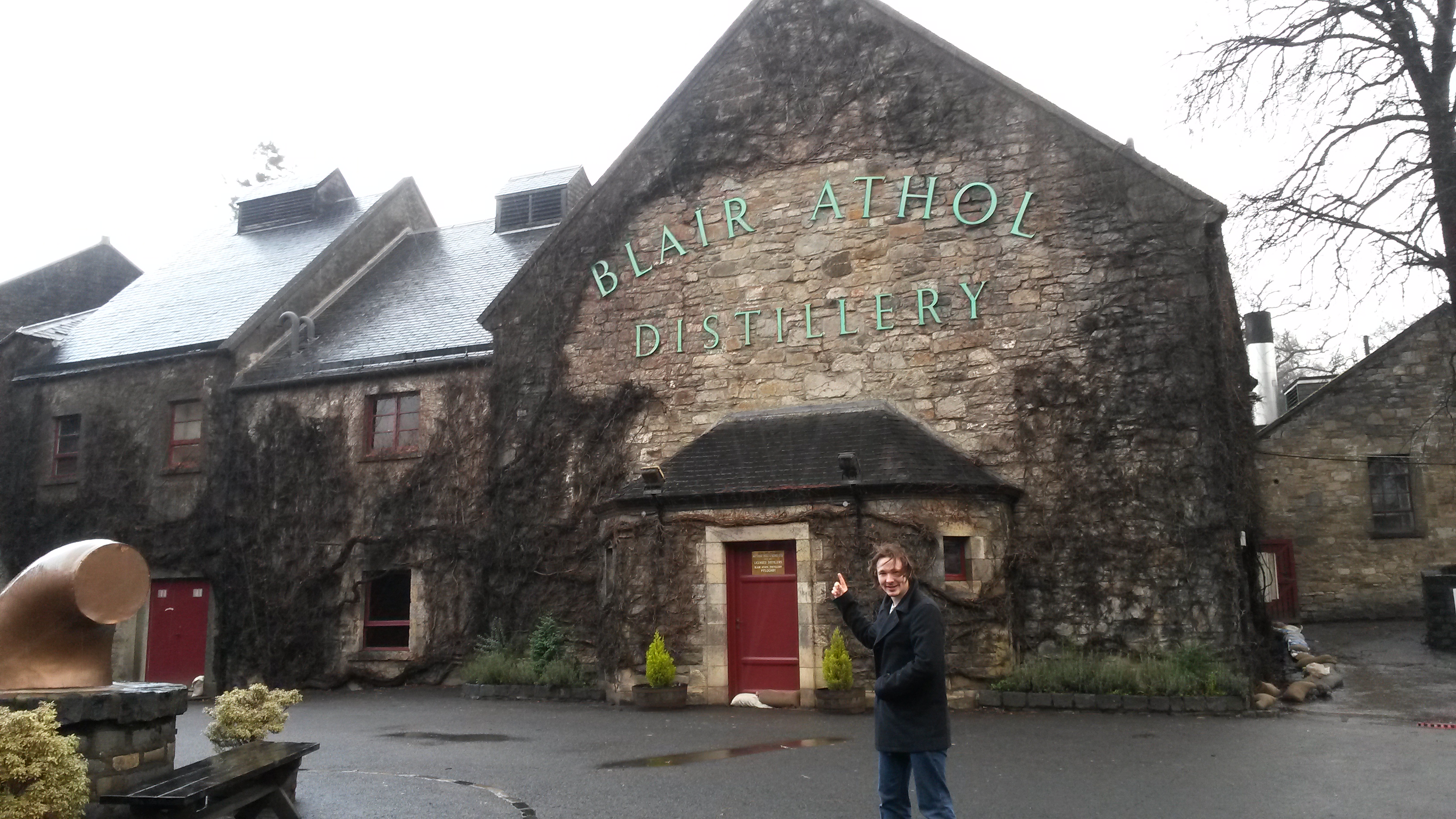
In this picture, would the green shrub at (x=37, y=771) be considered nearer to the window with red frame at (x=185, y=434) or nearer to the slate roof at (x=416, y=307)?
the slate roof at (x=416, y=307)

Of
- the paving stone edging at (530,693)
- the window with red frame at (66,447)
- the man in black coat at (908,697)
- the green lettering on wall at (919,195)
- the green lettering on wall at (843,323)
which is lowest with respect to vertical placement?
the paving stone edging at (530,693)

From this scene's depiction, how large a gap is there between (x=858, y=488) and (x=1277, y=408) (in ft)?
77.5

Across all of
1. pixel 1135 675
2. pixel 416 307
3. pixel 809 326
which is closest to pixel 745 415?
pixel 809 326

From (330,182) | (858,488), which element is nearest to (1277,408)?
(858,488)

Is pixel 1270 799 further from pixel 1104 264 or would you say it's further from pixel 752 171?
pixel 752 171

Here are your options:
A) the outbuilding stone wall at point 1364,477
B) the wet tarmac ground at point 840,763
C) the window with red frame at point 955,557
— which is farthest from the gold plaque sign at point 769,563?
the outbuilding stone wall at point 1364,477

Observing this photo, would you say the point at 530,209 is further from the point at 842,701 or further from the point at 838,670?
the point at 842,701

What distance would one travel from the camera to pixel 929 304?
1513cm

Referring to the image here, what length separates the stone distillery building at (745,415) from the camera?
13.7 meters

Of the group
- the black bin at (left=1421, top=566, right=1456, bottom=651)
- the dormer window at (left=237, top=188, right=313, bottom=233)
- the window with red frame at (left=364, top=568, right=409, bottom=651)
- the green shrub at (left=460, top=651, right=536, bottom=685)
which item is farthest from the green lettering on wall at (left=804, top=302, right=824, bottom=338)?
the dormer window at (left=237, top=188, right=313, bottom=233)

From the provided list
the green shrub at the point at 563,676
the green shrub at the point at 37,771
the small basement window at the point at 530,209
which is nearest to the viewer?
the green shrub at the point at 37,771

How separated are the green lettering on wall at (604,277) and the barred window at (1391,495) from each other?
15.7 m

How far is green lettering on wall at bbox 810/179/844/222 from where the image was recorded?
1581cm

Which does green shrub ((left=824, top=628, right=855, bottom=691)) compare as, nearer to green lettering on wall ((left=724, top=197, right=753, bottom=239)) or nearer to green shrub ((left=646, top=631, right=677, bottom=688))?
green shrub ((left=646, top=631, right=677, bottom=688))
